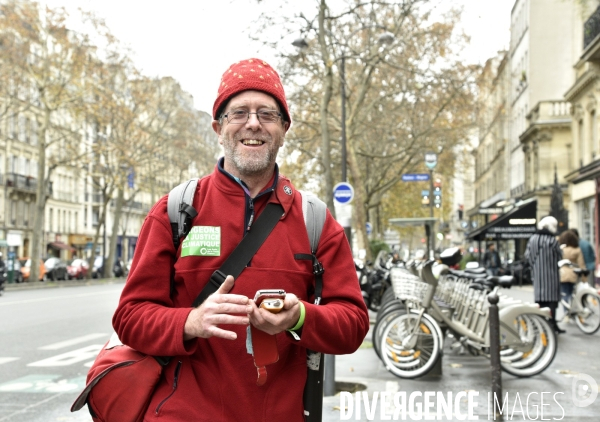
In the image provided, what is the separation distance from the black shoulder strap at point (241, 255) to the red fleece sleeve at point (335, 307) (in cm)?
22

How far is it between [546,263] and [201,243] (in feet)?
35.4

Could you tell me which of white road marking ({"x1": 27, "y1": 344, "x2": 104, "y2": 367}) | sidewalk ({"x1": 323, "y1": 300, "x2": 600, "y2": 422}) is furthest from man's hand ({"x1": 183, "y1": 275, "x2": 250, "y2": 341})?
white road marking ({"x1": 27, "y1": 344, "x2": 104, "y2": 367})

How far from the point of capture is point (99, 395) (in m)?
2.51

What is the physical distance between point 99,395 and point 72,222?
79.6 meters

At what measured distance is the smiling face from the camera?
269cm

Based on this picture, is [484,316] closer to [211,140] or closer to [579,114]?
[579,114]

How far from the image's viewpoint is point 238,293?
97.7 inches

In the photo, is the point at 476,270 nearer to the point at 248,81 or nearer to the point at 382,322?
the point at 382,322

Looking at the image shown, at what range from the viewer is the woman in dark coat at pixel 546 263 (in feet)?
41.1

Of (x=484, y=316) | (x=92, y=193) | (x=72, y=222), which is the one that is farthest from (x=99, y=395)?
(x=92, y=193)

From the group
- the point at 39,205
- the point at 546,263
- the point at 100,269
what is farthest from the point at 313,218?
the point at 100,269

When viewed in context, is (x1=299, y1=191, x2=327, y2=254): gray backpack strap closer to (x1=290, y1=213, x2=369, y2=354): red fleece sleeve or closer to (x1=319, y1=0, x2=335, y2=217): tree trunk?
(x1=290, y1=213, x2=369, y2=354): red fleece sleeve

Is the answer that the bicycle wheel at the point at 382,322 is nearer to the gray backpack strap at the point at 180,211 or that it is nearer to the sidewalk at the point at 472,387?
the sidewalk at the point at 472,387

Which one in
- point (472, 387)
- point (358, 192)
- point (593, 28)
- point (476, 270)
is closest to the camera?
point (472, 387)
